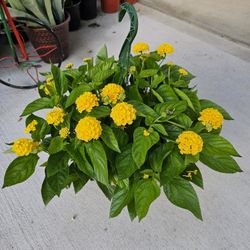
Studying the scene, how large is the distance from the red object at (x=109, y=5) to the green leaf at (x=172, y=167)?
6.47 feet

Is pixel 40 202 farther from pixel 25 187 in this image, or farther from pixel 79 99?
pixel 79 99

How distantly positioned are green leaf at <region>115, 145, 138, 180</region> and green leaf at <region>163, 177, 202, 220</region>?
114 mm

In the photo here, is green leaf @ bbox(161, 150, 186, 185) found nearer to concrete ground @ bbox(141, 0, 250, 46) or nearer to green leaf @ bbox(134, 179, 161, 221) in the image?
green leaf @ bbox(134, 179, 161, 221)

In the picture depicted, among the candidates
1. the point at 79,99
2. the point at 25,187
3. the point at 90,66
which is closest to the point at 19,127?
the point at 25,187

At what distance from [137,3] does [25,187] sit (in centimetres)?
201

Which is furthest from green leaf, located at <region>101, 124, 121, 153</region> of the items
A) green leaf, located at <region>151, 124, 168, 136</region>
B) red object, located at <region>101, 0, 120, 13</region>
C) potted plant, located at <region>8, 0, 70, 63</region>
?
red object, located at <region>101, 0, 120, 13</region>

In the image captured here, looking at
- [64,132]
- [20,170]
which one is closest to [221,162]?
[64,132]

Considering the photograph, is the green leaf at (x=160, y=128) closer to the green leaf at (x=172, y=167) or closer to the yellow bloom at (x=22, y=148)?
the green leaf at (x=172, y=167)

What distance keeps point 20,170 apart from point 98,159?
21cm

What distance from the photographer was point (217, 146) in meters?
0.68

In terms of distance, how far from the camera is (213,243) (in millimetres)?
899

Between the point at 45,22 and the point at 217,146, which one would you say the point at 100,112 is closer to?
the point at 217,146

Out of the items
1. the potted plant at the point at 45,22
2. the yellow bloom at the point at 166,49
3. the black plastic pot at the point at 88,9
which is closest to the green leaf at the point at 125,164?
the yellow bloom at the point at 166,49

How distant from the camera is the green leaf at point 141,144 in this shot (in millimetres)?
650
